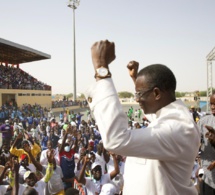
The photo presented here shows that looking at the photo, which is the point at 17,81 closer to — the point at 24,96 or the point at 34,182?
the point at 24,96

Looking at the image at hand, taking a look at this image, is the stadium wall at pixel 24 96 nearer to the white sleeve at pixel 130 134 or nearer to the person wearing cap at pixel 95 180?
the person wearing cap at pixel 95 180

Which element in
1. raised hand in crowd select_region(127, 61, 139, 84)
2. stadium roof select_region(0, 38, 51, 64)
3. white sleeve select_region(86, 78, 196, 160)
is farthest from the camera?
stadium roof select_region(0, 38, 51, 64)

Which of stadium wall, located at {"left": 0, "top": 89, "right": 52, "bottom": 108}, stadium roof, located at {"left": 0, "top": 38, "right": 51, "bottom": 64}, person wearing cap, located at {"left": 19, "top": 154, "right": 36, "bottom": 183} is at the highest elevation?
stadium roof, located at {"left": 0, "top": 38, "right": 51, "bottom": 64}

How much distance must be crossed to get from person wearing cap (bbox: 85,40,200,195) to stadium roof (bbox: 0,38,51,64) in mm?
22594

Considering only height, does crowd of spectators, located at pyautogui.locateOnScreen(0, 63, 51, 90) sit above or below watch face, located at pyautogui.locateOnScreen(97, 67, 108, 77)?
above

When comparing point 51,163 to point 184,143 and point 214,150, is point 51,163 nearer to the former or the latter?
point 214,150

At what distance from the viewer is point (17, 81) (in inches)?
1044

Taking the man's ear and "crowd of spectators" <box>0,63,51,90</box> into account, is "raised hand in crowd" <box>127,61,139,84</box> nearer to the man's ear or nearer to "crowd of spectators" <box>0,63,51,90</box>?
the man's ear

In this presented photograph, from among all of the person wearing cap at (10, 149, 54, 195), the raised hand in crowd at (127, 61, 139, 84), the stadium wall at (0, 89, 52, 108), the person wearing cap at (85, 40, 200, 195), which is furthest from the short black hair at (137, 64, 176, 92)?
the stadium wall at (0, 89, 52, 108)

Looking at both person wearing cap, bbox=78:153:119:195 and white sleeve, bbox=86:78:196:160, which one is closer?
white sleeve, bbox=86:78:196:160

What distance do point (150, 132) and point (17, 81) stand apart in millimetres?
27296

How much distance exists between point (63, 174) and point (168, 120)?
3.97m

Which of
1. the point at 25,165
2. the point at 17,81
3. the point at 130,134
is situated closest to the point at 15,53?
the point at 17,81

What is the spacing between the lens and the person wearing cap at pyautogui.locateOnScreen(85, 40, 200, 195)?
1035mm
